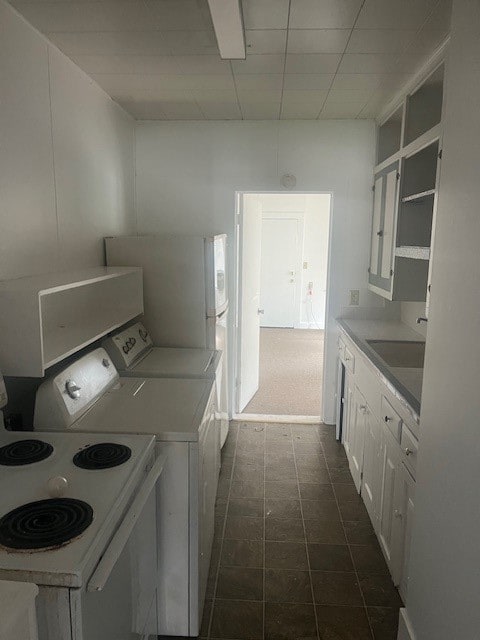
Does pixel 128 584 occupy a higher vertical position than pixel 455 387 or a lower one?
lower

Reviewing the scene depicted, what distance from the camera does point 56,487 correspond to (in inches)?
52.0

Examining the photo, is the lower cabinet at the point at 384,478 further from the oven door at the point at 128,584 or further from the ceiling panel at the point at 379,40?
the ceiling panel at the point at 379,40

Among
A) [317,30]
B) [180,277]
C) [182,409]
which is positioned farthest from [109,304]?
[317,30]

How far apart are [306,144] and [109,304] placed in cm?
206

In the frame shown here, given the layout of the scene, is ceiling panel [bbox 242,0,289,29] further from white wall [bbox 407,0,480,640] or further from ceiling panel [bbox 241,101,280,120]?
ceiling panel [bbox 241,101,280,120]

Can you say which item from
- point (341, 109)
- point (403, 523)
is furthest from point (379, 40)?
point (403, 523)

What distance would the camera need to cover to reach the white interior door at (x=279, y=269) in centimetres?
780

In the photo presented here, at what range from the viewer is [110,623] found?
1242mm

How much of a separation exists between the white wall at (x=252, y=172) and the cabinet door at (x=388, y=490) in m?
1.79

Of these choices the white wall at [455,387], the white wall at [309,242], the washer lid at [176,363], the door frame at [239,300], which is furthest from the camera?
the white wall at [309,242]

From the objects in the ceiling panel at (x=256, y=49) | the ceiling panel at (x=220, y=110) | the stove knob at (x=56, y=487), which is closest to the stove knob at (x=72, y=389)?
the stove knob at (x=56, y=487)

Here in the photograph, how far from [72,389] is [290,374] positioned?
370cm

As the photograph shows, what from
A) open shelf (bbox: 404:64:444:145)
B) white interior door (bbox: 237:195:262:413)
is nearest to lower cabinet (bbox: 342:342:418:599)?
white interior door (bbox: 237:195:262:413)

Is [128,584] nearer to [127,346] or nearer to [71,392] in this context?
[71,392]
